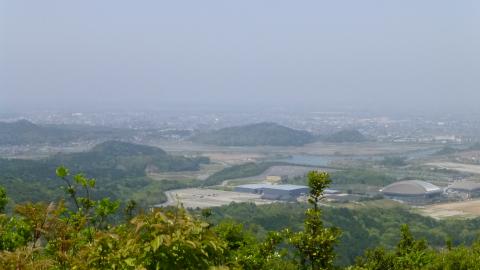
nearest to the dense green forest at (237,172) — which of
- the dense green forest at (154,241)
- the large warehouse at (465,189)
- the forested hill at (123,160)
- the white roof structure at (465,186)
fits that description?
the forested hill at (123,160)

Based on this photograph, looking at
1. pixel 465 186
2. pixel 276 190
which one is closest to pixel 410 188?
pixel 465 186

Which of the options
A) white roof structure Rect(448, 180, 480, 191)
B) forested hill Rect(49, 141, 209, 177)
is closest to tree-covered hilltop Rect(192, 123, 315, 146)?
forested hill Rect(49, 141, 209, 177)

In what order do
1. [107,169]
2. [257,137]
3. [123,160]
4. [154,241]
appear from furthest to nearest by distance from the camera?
[257,137]
[123,160]
[107,169]
[154,241]

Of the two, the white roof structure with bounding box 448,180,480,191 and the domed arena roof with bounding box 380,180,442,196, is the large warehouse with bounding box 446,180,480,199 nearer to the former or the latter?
the white roof structure with bounding box 448,180,480,191

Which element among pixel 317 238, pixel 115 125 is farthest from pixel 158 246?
pixel 115 125

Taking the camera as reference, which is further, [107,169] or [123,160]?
[123,160]

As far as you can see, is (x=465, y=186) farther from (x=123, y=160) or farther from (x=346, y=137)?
(x=346, y=137)

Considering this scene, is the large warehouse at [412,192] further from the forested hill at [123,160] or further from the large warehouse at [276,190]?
the forested hill at [123,160]

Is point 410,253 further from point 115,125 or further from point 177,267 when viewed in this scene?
point 115,125
